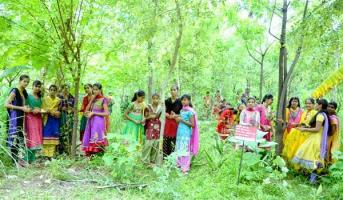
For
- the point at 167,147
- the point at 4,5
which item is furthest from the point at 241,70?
the point at 4,5

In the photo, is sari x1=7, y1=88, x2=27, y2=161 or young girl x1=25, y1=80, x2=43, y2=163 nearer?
sari x1=7, y1=88, x2=27, y2=161

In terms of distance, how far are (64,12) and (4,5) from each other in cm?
105

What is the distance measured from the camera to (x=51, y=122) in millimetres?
6898

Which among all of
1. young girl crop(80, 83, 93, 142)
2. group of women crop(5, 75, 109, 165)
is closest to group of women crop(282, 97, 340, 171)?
group of women crop(5, 75, 109, 165)

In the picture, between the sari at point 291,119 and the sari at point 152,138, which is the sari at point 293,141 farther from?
the sari at point 152,138

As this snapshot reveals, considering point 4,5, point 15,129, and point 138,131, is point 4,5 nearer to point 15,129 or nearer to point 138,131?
point 15,129

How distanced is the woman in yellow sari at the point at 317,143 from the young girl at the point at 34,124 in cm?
445

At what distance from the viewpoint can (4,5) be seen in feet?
20.9

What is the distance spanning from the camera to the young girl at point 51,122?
6797 millimetres

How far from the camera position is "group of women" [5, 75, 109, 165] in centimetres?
623

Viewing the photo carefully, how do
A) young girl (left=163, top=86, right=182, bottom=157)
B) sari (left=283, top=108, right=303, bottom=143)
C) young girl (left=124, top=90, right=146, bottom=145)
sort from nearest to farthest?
1. young girl (left=163, top=86, right=182, bottom=157)
2. young girl (left=124, top=90, right=146, bottom=145)
3. sari (left=283, top=108, right=303, bottom=143)

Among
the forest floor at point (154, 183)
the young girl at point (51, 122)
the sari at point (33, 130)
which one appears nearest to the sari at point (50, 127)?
the young girl at point (51, 122)

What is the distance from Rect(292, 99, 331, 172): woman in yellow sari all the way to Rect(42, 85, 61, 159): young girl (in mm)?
4282

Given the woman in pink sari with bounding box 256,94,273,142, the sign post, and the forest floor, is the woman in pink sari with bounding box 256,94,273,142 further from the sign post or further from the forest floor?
the sign post
